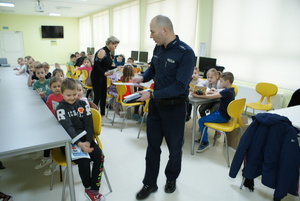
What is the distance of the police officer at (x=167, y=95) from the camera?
1.70 meters

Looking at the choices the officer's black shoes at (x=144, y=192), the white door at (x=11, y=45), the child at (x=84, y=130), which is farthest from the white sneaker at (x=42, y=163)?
the white door at (x=11, y=45)

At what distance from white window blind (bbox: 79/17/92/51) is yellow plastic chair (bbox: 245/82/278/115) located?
1050 centimetres

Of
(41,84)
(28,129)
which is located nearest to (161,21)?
(28,129)

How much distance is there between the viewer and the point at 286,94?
13.0 feet

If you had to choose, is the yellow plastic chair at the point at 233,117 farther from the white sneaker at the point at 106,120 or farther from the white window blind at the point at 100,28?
the white window blind at the point at 100,28

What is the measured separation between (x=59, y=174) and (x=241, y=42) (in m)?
4.19

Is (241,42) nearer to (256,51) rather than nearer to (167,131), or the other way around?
(256,51)

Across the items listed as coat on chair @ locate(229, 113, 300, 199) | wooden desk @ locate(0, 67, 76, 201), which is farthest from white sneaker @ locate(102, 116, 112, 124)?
coat on chair @ locate(229, 113, 300, 199)

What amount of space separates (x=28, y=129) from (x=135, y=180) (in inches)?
45.5

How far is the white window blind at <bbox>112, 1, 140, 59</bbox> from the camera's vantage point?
26.8 feet

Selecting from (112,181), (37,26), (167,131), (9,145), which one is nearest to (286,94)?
(167,131)

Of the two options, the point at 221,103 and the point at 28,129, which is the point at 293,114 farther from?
the point at 28,129

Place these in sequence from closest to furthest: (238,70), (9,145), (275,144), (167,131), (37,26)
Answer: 1. (9,145)
2. (275,144)
3. (167,131)
4. (238,70)
5. (37,26)

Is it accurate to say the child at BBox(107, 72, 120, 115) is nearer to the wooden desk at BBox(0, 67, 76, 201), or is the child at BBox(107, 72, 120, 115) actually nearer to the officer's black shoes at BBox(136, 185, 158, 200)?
the wooden desk at BBox(0, 67, 76, 201)
